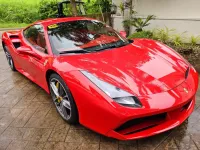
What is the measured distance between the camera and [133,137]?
2393mm

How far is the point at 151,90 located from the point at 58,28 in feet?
6.15

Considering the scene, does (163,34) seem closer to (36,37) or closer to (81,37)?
(81,37)

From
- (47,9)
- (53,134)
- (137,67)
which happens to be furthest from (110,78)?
(47,9)

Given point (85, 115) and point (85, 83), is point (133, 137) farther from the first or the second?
point (85, 83)

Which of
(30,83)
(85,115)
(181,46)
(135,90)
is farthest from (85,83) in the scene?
(181,46)

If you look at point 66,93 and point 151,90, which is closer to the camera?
point 151,90

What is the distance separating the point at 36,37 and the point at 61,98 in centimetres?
135

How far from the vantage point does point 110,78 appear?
2.60 metres

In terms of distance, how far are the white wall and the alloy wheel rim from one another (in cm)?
412

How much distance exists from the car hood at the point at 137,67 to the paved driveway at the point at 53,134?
596 millimetres

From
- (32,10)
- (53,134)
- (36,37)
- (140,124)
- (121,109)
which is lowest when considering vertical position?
(53,134)

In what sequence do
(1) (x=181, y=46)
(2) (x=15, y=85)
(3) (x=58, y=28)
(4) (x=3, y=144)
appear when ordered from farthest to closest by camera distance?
(1) (x=181, y=46), (2) (x=15, y=85), (3) (x=58, y=28), (4) (x=3, y=144)

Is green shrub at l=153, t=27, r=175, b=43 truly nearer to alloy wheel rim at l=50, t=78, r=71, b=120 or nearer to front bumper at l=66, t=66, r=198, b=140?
front bumper at l=66, t=66, r=198, b=140

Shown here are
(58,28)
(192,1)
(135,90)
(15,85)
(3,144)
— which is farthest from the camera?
(192,1)
